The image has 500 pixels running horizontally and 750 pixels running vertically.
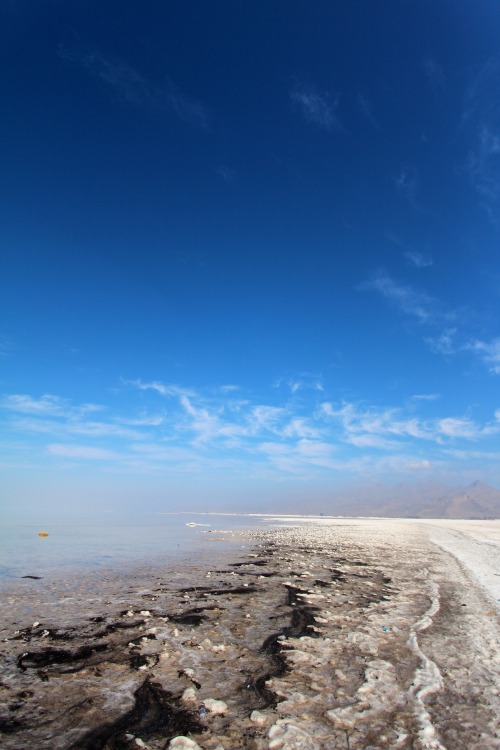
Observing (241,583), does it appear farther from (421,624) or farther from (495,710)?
(495,710)

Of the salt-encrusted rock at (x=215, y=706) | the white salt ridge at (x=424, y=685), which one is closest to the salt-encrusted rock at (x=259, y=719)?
the salt-encrusted rock at (x=215, y=706)

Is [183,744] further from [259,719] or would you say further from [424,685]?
[424,685]

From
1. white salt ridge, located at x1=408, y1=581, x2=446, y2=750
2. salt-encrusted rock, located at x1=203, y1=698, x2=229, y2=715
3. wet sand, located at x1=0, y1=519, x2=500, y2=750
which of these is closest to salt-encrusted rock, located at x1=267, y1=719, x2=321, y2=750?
wet sand, located at x1=0, y1=519, x2=500, y2=750

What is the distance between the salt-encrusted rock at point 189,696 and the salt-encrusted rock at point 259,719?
89 cm

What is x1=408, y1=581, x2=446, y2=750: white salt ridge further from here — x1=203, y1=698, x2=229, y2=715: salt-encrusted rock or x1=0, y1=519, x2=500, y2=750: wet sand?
x1=203, y1=698, x2=229, y2=715: salt-encrusted rock

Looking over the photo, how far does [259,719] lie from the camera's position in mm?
4652

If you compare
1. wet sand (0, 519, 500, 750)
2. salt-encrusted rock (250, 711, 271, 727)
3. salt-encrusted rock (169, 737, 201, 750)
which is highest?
salt-encrusted rock (169, 737, 201, 750)

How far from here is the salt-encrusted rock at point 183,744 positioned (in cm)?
405

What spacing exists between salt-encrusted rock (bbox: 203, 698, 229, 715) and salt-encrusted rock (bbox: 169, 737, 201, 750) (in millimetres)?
738

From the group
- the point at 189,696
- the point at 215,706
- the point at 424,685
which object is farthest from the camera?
the point at 424,685

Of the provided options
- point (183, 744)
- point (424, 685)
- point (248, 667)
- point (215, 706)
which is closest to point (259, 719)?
point (215, 706)

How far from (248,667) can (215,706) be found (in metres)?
1.49

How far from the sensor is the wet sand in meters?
4.43

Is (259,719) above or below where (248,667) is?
above
